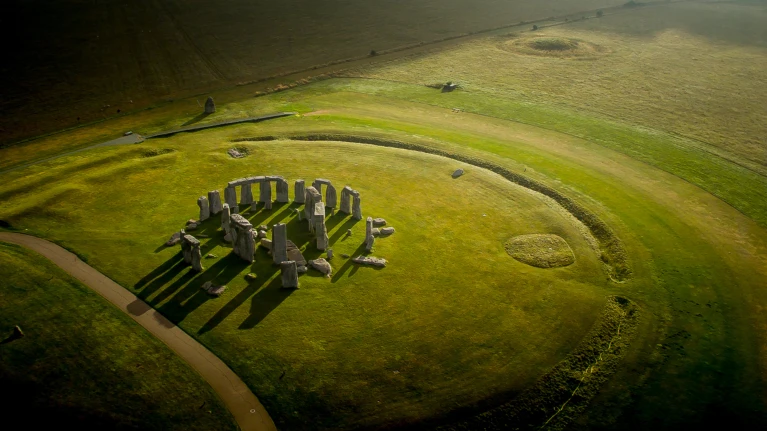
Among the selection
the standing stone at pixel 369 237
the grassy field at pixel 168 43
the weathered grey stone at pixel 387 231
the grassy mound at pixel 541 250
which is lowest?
the grassy mound at pixel 541 250

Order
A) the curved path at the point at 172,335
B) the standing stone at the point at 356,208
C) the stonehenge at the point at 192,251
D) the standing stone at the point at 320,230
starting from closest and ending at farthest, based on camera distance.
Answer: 1. the curved path at the point at 172,335
2. the stonehenge at the point at 192,251
3. the standing stone at the point at 320,230
4. the standing stone at the point at 356,208

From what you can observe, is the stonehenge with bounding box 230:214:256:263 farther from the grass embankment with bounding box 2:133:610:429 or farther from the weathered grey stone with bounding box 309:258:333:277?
the weathered grey stone with bounding box 309:258:333:277

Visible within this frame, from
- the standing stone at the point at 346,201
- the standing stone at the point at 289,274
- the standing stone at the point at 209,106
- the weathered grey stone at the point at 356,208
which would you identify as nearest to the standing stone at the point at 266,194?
the standing stone at the point at 346,201

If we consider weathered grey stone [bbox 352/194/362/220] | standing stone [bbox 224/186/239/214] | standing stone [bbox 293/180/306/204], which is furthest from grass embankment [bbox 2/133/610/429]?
standing stone [bbox 293/180/306/204]

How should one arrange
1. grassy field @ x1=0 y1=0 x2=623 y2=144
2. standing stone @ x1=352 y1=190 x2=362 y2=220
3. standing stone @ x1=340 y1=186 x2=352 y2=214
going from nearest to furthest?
standing stone @ x1=352 y1=190 x2=362 y2=220, standing stone @ x1=340 y1=186 x2=352 y2=214, grassy field @ x1=0 y1=0 x2=623 y2=144

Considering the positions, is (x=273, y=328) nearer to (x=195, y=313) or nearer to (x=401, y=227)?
(x=195, y=313)

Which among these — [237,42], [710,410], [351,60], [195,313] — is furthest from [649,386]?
[237,42]

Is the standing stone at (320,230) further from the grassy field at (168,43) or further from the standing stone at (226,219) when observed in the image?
the grassy field at (168,43)
